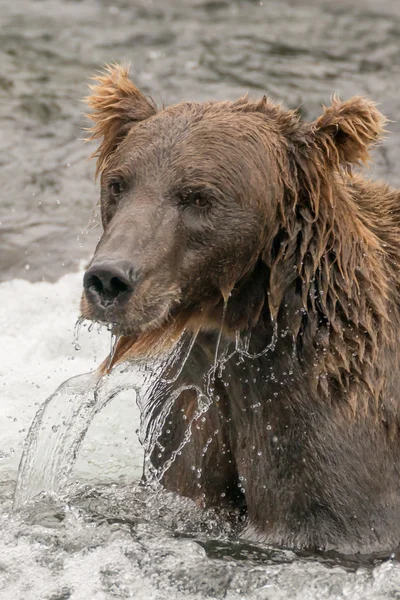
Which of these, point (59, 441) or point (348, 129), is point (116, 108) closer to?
point (348, 129)

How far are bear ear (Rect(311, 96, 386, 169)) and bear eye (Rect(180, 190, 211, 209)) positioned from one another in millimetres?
619

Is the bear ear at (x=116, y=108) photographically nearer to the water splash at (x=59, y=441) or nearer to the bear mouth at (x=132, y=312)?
the bear mouth at (x=132, y=312)

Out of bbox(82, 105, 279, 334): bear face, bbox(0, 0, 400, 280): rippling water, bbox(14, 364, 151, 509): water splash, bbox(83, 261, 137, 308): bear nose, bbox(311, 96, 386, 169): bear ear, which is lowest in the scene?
bbox(14, 364, 151, 509): water splash

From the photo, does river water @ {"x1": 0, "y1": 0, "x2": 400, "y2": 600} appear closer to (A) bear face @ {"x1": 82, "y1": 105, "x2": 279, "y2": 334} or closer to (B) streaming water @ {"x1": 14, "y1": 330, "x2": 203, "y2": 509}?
(B) streaming water @ {"x1": 14, "y1": 330, "x2": 203, "y2": 509}

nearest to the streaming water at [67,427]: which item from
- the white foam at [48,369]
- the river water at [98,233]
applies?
the river water at [98,233]

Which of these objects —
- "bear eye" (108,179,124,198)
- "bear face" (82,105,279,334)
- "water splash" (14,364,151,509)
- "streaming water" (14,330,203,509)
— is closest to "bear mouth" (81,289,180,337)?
"bear face" (82,105,279,334)

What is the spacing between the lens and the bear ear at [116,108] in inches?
225

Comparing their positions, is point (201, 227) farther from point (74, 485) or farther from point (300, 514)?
point (74, 485)

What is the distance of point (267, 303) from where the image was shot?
17.9 feet

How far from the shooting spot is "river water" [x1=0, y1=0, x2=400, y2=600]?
5641 millimetres

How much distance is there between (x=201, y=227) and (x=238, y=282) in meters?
0.37

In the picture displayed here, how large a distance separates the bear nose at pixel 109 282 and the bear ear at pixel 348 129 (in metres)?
1.14

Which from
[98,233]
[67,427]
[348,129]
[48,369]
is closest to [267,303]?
[348,129]

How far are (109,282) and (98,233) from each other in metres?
5.89
